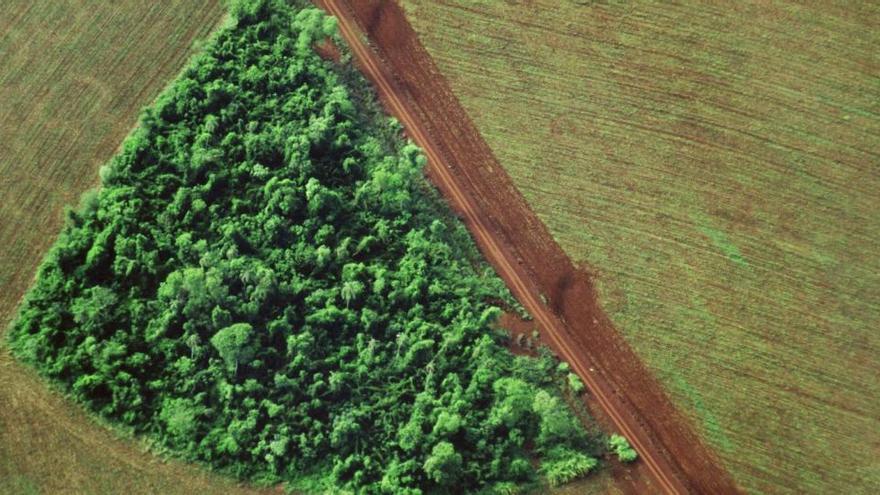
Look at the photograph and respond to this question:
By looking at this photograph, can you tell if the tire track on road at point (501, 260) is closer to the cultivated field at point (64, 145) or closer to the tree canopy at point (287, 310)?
the tree canopy at point (287, 310)

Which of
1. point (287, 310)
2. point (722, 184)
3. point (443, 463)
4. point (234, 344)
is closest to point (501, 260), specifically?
point (443, 463)

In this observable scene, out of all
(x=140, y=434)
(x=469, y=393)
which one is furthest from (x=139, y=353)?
(x=469, y=393)

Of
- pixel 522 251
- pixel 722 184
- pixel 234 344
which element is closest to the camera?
pixel 234 344

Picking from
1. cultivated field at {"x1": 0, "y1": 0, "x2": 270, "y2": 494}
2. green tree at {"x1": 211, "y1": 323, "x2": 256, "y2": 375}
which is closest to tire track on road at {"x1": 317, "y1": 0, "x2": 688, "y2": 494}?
cultivated field at {"x1": 0, "y1": 0, "x2": 270, "y2": 494}

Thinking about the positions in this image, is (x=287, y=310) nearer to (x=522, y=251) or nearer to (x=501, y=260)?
(x=501, y=260)

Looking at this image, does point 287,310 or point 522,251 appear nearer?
point 287,310

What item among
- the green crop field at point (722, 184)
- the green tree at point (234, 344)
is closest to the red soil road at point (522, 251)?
the green crop field at point (722, 184)

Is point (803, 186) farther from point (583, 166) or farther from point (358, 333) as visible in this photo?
point (358, 333)
